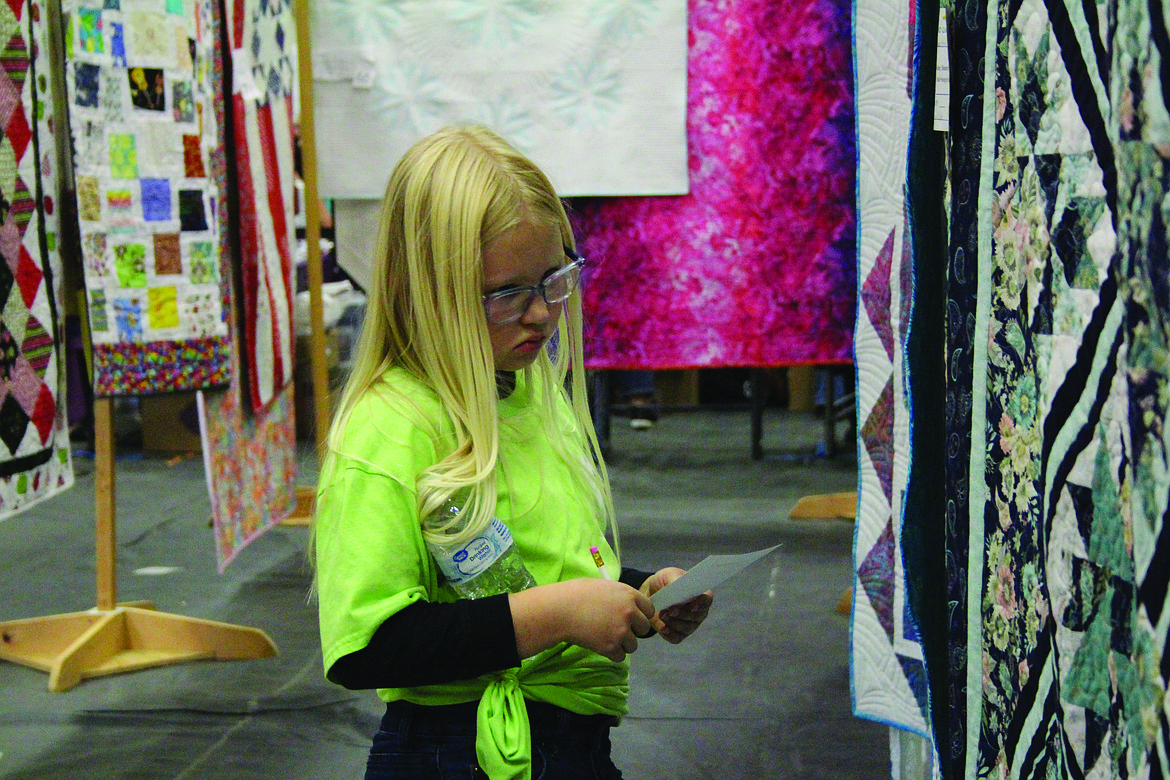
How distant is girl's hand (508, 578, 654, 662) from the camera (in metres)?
1.09

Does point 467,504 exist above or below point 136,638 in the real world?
above

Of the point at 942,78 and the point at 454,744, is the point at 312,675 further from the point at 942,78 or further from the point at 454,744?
the point at 942,78

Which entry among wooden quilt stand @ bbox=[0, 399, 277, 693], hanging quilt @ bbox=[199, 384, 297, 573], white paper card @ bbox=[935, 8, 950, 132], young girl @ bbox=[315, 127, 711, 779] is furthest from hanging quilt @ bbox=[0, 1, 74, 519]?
white paper card @ bbox=[935, 8, 950, 132]

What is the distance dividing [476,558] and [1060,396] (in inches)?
22.0

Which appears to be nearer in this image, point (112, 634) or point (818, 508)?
point (112, 634)

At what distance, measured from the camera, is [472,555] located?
44.3 inches

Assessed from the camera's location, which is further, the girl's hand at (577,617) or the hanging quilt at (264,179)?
the hanging quilt at (264,179)

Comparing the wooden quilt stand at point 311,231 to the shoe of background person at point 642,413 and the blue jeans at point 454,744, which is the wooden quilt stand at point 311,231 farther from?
the shoe of background person at point 642,413

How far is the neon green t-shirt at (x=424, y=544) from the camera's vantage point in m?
1.08

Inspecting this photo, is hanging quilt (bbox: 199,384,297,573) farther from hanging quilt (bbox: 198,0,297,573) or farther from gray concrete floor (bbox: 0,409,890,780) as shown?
gray concrete floor (bbox: 0,409,890,780)

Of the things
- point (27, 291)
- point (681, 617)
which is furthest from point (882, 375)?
point (27, 291)

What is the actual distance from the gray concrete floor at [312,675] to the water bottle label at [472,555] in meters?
1.33

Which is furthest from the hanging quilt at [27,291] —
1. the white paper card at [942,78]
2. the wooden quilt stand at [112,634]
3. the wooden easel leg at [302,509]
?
the wooden easel leg at [302,509]

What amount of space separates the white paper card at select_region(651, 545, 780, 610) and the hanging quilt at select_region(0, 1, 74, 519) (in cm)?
148
